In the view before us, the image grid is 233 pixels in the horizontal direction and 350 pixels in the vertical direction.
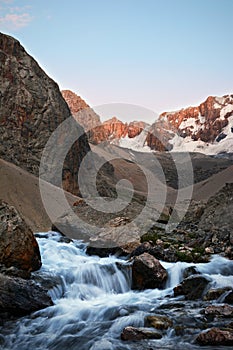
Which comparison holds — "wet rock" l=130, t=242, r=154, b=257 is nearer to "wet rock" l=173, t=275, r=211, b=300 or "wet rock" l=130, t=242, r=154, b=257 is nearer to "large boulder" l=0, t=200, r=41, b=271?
"wet rock" l=173, t=275, r=211, b=300

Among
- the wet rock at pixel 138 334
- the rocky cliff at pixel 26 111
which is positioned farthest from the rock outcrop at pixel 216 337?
the rocky cliff at pixel 26 111

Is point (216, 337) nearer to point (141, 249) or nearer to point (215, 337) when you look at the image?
point (215, 337)

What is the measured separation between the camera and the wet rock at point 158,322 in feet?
38.1

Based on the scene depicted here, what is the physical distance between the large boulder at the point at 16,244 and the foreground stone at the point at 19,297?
1.91 m

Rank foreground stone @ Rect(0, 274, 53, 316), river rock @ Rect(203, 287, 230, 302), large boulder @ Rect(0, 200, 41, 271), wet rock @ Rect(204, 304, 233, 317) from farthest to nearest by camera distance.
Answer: large boulder @ Rect(0, 200, 41, 271) → river rock @ Rect(203, 287, 230, 302) → foreground stone @ Rect(0, 274, 53, 316) → wet rock @ Rect(204, 304, 233, 317)

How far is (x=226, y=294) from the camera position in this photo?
43.7ft

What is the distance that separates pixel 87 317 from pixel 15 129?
48078 mm

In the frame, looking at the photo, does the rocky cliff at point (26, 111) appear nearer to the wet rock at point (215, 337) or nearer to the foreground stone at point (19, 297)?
the foreground stone at point (19, 297)

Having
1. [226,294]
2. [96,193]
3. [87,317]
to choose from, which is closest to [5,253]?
[87,317]

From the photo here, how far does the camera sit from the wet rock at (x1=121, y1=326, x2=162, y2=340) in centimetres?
1096

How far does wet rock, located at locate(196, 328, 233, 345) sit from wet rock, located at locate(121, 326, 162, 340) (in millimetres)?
1169

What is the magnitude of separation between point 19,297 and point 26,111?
49.9 meters

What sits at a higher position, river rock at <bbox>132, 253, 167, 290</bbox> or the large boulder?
the large boulder

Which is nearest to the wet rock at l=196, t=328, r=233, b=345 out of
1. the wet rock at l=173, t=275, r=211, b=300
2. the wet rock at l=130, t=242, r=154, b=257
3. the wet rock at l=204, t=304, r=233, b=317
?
the wet rock at l=204, t=304, r=233, b=317
